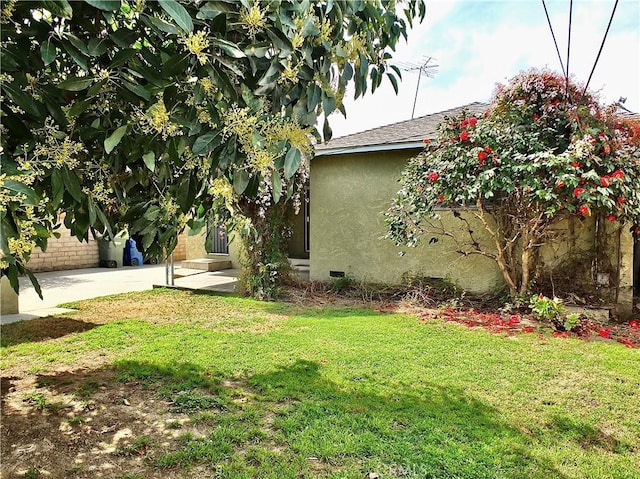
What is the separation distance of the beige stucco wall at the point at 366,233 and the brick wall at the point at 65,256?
312 inches

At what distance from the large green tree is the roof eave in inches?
267

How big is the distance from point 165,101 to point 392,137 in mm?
8580

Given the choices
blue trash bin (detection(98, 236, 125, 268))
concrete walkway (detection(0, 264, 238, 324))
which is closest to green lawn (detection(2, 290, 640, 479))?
concrete walkway (detection(0, 264, 238, 324))

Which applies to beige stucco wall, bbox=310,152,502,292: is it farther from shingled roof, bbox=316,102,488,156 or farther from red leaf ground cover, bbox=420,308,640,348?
red leaf ground cover, bbox=420,308,640,348

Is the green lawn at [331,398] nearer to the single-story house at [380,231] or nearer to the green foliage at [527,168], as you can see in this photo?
the green foliage at [527,168]

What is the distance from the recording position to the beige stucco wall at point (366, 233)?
9242 mm

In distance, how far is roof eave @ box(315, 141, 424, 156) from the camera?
30.3ft

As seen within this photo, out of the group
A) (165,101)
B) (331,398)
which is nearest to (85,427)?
(331,398)

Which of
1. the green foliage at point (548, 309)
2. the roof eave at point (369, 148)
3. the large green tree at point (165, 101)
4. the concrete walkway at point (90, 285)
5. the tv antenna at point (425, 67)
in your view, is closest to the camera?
the large green tree at point (165, 101)

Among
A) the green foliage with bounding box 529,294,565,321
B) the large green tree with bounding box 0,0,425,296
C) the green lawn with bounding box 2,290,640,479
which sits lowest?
the green lawn with bounding box 2,290,640,479

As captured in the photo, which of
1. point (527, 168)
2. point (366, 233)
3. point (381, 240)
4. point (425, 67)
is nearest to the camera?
point (527, 168)

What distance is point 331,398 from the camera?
4164mm

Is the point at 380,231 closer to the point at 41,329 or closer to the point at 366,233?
the point at 366,233

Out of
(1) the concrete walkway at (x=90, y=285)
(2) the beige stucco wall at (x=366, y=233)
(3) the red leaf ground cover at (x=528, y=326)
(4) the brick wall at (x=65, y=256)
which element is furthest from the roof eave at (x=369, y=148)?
A: (4) the brick wall at (x=65, y=256)
